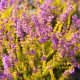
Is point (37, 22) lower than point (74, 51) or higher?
higher

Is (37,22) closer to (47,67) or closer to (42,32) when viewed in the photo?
(42,32)

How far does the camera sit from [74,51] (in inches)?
120

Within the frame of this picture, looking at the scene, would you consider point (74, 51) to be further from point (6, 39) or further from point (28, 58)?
point (6, 39)

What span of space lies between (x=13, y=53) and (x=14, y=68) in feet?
0.64

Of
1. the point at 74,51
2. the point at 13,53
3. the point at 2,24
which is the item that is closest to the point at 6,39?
the point at 2,24

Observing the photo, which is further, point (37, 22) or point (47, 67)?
point (37, 22)

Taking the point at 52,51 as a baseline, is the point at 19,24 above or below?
above

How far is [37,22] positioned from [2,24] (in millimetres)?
497

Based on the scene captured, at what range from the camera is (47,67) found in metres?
2.83

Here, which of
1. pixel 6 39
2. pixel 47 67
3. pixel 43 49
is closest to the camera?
pixel 47 67

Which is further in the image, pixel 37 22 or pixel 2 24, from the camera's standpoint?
pixel 2 24

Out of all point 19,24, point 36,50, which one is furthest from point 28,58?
point 19,24

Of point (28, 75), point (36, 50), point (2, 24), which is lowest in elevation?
point (28, 75)

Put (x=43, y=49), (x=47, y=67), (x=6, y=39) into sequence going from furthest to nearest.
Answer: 1. (x=6, y=39)
2. (x=43, y=49)
3. (x=47, y=67)
